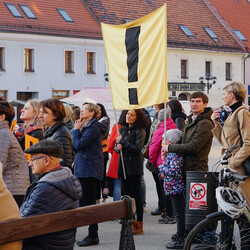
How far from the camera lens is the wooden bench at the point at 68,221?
452 cm

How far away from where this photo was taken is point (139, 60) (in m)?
9.19

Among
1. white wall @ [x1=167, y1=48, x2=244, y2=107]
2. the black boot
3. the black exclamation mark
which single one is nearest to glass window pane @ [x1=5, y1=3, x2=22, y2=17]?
white wall @ [x1=167, y1=48, x2=244, y2=107]

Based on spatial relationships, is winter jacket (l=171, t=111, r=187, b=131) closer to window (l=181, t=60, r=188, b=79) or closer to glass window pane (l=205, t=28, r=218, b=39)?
window (l=181, t=60, r=188, b=79)

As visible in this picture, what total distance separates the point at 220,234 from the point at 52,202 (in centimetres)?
232

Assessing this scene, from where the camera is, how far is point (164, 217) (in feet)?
34.9

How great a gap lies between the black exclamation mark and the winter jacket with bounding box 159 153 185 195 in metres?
1.01

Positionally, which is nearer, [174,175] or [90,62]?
[174,175]

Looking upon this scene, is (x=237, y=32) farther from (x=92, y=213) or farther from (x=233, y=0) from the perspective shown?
(x=92, y=213)

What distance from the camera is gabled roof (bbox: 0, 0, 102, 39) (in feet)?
144

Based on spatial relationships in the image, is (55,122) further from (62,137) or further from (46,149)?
(46,149)

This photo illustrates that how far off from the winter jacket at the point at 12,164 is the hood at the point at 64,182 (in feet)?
7.59

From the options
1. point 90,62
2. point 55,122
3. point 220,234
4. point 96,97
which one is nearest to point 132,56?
point 55,122

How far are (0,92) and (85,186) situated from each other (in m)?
35.7

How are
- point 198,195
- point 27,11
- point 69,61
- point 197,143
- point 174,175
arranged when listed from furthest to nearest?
point 69,61, point 27,11, point 174,175, point 197,143, point 198,195
